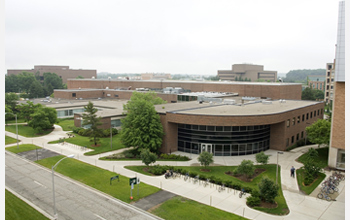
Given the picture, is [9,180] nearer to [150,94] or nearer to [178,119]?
[178,119]

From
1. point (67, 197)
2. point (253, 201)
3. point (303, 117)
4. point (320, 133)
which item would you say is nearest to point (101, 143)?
point (67, 197)

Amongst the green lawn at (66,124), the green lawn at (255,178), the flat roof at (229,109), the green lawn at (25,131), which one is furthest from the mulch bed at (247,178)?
the green lawn at (25,131)

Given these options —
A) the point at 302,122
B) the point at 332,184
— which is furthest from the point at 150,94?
the point at 332,184

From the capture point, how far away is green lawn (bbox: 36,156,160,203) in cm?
2830

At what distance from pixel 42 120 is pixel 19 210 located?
115 ft

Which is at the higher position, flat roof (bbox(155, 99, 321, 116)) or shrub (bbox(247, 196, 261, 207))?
flat roof (bbox(155, 99, 321, 116))

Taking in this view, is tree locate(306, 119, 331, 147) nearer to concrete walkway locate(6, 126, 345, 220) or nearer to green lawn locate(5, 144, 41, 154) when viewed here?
concrete walkway locate(6, 126, 345, 220)

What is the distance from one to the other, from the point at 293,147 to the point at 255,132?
9606 millimetres

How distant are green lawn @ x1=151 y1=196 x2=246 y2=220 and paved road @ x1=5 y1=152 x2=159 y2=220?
1303mm

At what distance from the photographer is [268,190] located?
2572cm

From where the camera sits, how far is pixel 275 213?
80.3ft

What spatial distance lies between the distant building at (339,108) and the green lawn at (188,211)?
64.9 ft

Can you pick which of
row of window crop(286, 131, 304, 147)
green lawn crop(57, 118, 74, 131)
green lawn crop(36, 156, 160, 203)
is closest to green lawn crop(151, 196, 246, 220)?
green lawn crop(36, 156, 160, 203)

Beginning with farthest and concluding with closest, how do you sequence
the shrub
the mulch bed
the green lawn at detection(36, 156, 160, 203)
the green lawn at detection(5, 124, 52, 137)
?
the green lawn at detection(5, 124, 52, 137)
the mulch bed
the green lawn at detection(36, 156, 160, 203)
the shrub
